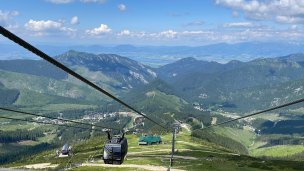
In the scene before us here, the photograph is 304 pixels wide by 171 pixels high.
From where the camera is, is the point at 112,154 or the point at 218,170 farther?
the point at 218,170

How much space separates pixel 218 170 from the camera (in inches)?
5281

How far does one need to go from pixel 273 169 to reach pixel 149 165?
49070 mm

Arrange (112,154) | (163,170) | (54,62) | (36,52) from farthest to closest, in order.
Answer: (163,170) → (112,154) → (54,62) → (36,52)

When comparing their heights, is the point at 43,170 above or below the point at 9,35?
below

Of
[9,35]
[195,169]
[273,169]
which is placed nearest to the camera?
[9,35]

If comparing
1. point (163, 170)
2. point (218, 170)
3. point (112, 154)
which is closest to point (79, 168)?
point (163, 170)

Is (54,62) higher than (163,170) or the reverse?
higher

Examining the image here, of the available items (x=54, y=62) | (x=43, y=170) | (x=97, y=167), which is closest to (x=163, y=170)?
(x=97, y=167)

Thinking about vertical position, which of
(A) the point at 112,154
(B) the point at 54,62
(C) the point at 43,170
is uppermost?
(B) the point at 54,62

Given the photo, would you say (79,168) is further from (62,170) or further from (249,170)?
(249,170)

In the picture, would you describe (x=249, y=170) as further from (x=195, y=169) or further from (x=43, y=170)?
(x=43, y=170)

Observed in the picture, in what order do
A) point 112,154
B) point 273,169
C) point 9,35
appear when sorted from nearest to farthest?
point 9,35, point 112,154, point 273,169

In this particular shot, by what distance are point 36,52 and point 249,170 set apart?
137m

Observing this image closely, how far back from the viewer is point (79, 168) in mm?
140625
